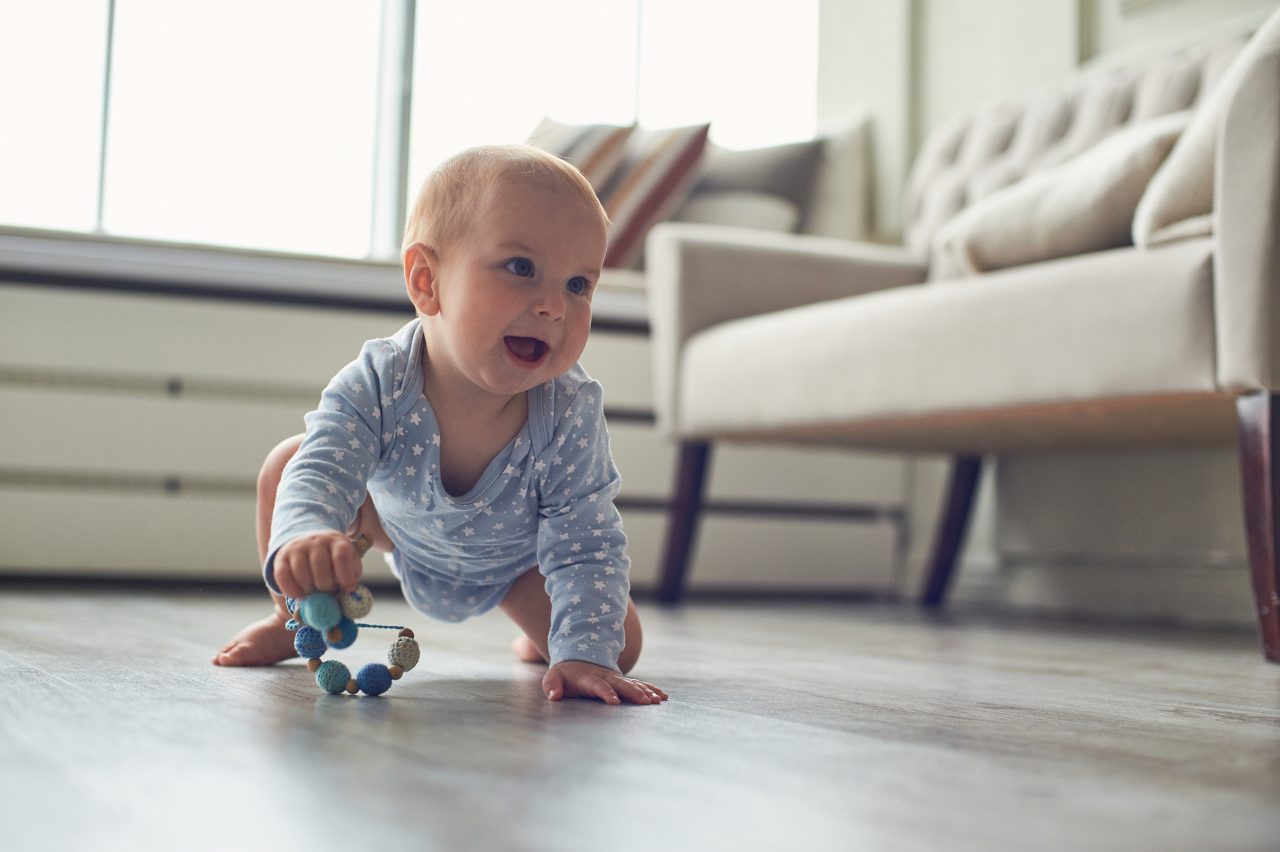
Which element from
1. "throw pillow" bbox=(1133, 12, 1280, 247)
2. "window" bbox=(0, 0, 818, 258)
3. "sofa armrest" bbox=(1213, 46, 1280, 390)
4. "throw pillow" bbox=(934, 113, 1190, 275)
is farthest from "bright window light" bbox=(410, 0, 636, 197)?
"sofa armrest" bbox=(1213, 46, 1280, 390)

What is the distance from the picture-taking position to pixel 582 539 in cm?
99

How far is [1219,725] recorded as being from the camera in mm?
804

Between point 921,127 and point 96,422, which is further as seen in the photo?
point 921,127

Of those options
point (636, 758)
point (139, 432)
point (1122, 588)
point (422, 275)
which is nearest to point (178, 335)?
point (139, 432)

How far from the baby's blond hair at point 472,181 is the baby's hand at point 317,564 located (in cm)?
27

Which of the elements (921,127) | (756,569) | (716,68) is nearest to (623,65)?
(716,68)

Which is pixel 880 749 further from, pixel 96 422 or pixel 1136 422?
pixel 96 422

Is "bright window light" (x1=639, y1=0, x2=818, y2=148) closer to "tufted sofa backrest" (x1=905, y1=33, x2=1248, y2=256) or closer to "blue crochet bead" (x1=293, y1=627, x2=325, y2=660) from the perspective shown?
"tufted sofa backrest" (x1=905, y1=33, x2=1248, y2=256)

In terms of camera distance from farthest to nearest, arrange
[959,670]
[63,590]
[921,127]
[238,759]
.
A: [921,127]
[63,590]
[959,670]
[238,759]

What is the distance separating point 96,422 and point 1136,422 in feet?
5.32

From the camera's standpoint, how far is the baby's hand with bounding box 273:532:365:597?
768 mm

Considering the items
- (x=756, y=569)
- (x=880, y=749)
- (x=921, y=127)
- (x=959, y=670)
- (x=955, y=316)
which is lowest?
(x=756, y=569)

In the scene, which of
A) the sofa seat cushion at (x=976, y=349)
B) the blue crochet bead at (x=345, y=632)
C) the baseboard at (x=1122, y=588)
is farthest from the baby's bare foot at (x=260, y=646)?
the baseboard at (x=1122, y=588)

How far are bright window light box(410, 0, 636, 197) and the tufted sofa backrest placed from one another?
0.84 meters
